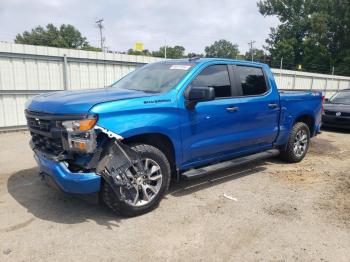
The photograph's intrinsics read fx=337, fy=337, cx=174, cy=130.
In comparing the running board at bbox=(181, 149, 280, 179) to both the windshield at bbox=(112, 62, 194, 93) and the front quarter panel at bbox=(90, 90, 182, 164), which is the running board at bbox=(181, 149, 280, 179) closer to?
the front quarter panel at bbox=(90, 90, 182, 164)

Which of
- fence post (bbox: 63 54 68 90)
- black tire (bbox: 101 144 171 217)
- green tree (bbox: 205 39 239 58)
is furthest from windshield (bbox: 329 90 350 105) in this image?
green tree (bbox: 205 39 239 58)

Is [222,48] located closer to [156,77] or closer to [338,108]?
[338,108]

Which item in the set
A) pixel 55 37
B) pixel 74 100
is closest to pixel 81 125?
pixel 74 100

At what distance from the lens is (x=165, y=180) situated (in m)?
4.30

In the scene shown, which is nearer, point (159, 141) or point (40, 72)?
point (159, 141)

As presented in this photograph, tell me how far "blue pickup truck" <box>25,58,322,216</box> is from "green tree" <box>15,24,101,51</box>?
7620 cm

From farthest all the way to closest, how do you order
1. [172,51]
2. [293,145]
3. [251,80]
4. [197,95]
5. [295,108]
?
[172,51] < [293,145] < [295,108] < [251,80] < [197,95]

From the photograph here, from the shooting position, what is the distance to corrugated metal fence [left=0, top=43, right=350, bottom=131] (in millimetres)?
9383

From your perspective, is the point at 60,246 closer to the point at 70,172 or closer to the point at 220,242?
the point at 70,172

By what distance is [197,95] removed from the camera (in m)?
4.34

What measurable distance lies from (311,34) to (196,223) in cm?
5339

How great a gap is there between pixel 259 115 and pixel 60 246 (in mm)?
3615

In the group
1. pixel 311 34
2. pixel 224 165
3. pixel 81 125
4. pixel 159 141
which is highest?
pixel 311 34

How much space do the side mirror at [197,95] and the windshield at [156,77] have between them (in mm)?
277
